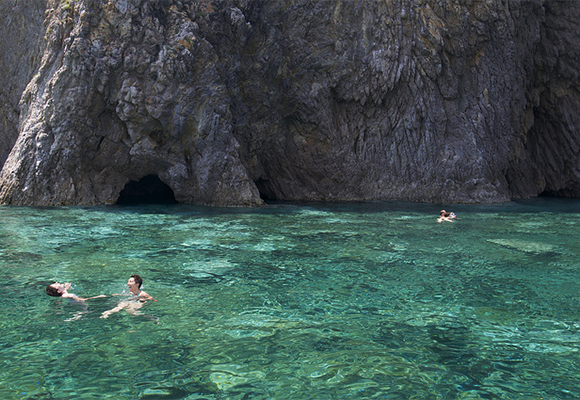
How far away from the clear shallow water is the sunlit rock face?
8.48 metres

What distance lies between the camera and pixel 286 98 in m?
28.7

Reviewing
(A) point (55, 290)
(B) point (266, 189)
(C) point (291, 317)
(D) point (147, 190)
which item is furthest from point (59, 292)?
(D) point (147, 190)

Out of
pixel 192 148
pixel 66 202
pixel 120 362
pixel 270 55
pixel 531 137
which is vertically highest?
pixel 270 55

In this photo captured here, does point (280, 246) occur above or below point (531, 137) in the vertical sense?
below

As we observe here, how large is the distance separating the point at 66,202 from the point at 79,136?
3.22 meters

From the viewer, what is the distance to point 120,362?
6199 mm

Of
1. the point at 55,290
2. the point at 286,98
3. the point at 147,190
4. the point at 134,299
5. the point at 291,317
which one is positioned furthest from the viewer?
the point at 147,190

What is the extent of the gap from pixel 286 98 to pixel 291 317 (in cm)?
2221

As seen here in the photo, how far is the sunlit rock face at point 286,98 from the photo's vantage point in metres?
22.8

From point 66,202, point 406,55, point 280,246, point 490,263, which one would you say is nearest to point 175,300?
point 280,246

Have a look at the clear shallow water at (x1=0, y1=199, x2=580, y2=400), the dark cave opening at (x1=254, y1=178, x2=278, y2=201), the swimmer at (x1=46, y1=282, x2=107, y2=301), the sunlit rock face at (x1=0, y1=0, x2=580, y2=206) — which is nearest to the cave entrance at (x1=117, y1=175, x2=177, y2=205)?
the sunlit rock face at (x1=0, y1=0, x2=580, y2=206)

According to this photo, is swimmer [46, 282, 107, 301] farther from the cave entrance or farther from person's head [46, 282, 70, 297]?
the cave entrance

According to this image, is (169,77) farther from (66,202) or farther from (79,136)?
(66,202)

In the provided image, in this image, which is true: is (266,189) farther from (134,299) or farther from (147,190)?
(134,299)
